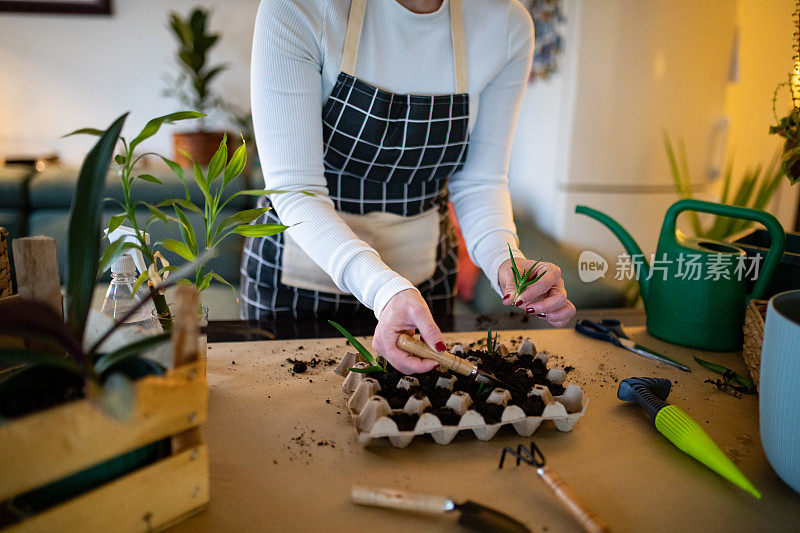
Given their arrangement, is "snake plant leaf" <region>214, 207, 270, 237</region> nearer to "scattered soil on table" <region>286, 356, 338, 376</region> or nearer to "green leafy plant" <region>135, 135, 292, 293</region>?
"green leafy plant" <region>135, 135, 292, 293</region>

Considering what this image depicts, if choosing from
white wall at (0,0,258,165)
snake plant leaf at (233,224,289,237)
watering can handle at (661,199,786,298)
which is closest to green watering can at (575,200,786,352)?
watering can handle at (661,199,786,298)

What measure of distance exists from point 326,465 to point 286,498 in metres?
0.07

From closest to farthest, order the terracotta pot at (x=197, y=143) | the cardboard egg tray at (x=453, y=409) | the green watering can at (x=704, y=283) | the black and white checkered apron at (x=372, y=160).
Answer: the cardboard egg tray at (x=453, y=409), the green watering can at (x=704, y=283), the black and white checkered apron at (x=372, y=160), the terracotta pot at (x=197, y=143)

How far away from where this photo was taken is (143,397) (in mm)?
466

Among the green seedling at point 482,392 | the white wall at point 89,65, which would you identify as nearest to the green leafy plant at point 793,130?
the green seedling at point 482,392

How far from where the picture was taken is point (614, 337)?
1.03 metres

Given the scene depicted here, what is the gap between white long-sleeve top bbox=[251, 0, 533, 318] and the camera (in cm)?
96

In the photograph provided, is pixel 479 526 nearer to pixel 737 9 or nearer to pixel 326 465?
pixel 326 465

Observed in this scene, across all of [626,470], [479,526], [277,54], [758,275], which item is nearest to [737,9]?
[758,275]

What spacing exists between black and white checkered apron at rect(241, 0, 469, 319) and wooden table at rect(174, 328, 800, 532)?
1.45 feet

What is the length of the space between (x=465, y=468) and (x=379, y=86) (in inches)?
30.2

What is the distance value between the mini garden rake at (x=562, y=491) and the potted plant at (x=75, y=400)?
365 mm

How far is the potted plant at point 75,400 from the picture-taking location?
16.3 inches

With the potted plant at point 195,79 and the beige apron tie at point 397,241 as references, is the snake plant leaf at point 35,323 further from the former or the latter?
the potted plant at point 195,79
